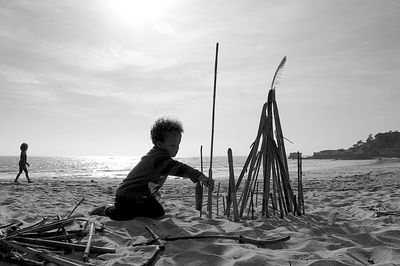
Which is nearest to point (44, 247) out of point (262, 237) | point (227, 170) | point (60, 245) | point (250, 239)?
point (60, 245)

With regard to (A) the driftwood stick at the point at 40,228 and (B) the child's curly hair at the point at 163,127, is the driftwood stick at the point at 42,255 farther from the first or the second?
(B) the child's curly hair at the point at 163,127

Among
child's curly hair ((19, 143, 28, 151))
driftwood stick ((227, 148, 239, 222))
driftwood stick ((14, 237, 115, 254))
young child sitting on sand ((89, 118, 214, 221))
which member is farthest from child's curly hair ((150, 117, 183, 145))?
child's curly hair ((19, 143, 28, 151))

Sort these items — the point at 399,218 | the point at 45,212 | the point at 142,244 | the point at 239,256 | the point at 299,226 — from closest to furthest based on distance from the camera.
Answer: the point at 239,256
the point at 142,244
the point at 299,226
the point at 399,218
the point at 45,212

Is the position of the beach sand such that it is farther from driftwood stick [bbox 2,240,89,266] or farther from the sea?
the sea

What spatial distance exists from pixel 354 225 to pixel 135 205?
88.5 inches

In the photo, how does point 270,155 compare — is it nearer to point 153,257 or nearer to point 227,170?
point 153,257

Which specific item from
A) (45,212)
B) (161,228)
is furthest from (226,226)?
(45,212)

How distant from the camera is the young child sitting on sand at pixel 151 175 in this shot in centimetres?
356

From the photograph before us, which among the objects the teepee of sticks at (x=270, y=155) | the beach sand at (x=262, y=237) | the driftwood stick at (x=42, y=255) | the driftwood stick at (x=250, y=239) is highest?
the teepee of sticks at (x=270, y=155)

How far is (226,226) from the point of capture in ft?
10.5

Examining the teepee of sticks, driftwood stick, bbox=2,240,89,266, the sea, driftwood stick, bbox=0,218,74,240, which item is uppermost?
the teepee of sticks

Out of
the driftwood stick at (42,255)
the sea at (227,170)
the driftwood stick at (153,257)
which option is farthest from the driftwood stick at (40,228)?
the sea at (227,170)

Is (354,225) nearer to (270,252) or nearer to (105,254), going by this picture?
(270,252)

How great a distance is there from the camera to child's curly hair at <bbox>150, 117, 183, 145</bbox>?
3.62 m
